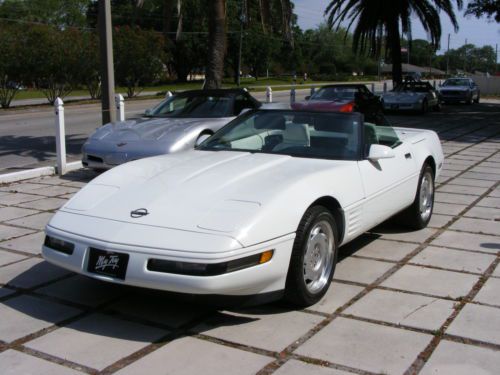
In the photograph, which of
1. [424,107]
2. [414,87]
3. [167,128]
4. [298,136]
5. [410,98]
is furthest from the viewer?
[414,87]

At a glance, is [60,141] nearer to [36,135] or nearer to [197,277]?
[36,135]

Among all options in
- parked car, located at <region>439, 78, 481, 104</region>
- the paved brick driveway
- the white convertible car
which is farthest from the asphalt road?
parked car, located at <region>439, 78, 481, 104</region>

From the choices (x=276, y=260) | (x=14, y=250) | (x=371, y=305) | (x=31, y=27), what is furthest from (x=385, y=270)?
(x=31, y=27)

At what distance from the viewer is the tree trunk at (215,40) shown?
1328 centimetres

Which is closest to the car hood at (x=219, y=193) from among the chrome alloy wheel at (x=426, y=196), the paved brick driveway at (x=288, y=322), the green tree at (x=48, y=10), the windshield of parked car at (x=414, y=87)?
the paved brick driveway at (x=288, y=322)

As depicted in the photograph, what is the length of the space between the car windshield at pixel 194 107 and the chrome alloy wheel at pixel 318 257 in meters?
6.15

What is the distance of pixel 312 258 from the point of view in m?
4.37

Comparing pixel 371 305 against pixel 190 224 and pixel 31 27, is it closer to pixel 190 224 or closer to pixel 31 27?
pixel 190 224

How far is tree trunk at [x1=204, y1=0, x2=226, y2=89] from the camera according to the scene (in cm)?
1328

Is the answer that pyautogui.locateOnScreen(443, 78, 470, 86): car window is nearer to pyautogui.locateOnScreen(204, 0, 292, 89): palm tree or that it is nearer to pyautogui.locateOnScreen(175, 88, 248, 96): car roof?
pyautogui.locateOnScreen(204, 0, 292, 89): palm tree

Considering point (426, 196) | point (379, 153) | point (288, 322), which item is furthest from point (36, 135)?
point (288, 322)

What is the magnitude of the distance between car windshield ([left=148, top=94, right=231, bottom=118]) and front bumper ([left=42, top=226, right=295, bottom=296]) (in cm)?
663

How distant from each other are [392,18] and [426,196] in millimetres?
24104

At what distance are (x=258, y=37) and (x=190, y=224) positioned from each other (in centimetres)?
7274
